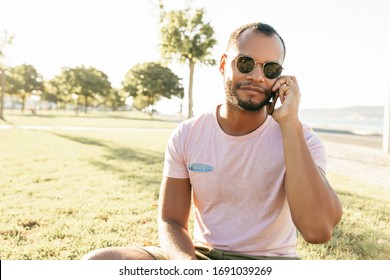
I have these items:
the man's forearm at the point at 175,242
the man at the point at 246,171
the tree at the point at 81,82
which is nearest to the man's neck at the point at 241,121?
the man at the point at 246,171

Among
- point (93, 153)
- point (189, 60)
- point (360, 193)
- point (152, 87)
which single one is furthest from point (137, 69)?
point (360, 193)

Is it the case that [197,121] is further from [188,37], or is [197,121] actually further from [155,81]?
[155,81]

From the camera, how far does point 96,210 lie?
18.7 feet

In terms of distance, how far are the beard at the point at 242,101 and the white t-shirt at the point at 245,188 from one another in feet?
0.38

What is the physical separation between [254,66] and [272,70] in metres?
0.12

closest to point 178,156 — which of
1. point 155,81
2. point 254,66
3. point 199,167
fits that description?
point 199,167

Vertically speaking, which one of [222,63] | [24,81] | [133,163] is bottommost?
[133,163]

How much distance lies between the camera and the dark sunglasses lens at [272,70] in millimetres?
2537

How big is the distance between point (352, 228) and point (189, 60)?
1513 centimetres

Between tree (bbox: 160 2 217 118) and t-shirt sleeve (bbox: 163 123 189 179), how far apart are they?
16.1 metres

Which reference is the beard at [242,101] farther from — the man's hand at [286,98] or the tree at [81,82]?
the tree at [81,82]

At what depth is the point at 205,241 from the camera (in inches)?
Result: 102

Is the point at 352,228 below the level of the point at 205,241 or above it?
below
